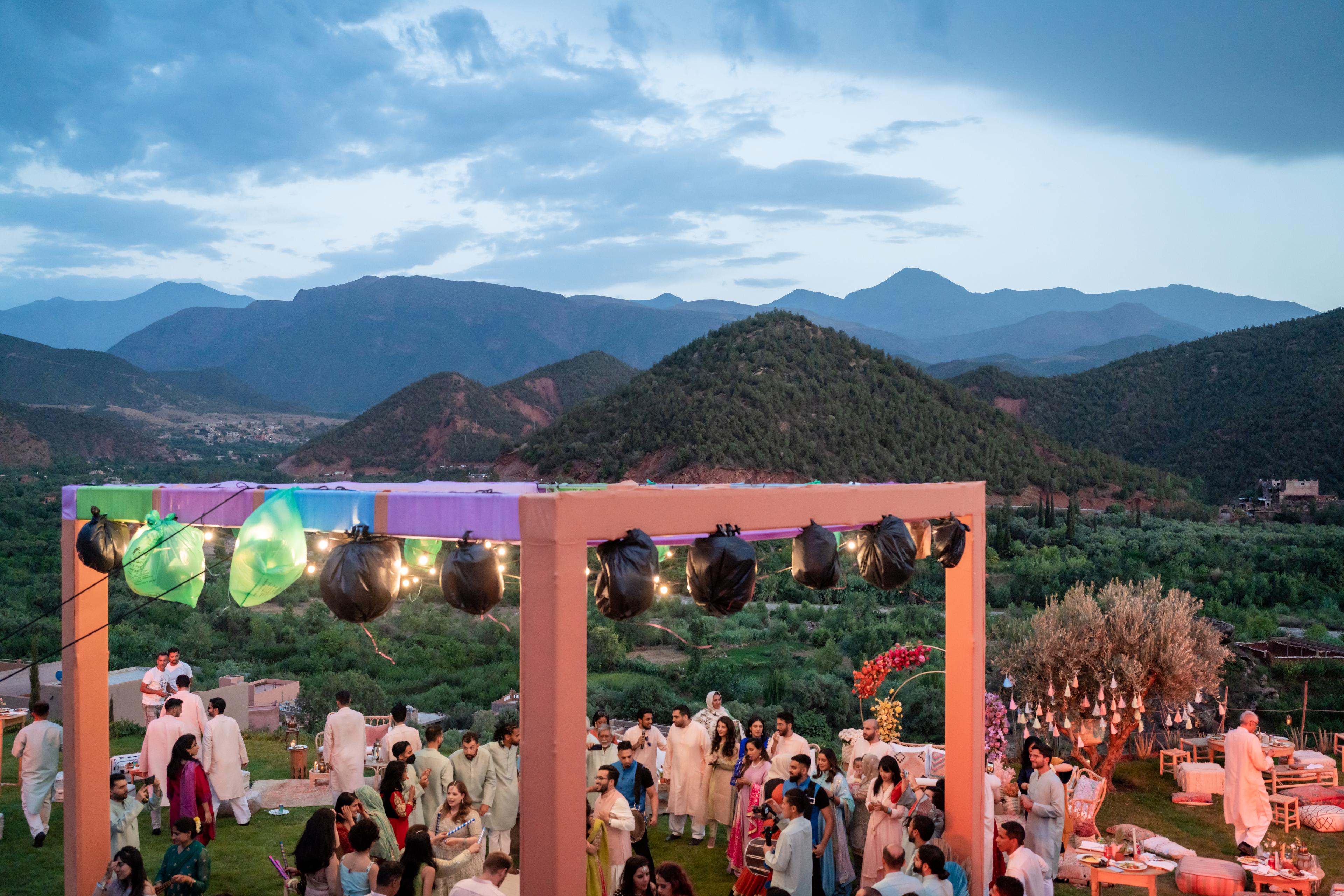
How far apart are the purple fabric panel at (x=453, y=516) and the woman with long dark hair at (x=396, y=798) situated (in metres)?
2.24

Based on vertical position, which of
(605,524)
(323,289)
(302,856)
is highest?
(323,289)

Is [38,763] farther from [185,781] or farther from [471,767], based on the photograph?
[471,767]

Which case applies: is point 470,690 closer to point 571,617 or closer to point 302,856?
point 302,856

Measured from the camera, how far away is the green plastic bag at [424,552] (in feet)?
27.8

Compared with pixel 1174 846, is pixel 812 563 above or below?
above

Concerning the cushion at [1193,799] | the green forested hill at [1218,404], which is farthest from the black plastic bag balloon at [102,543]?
the green forested hill at [1218,404]

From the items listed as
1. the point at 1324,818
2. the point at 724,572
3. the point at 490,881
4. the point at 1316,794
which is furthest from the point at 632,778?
the point at 1316,794

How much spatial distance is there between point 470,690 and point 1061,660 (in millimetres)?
9820

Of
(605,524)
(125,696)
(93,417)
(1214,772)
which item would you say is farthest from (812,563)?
(93,417)

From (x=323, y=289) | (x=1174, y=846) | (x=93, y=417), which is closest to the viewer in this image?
(x=1174, y=846)

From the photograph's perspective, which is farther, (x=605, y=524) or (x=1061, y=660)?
(x=1061, y=660)

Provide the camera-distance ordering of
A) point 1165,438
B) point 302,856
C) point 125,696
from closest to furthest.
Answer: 1. point 302,856
2. point 125,696
3. point 1165,438

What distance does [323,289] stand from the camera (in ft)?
511

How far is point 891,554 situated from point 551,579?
2.71 meters
